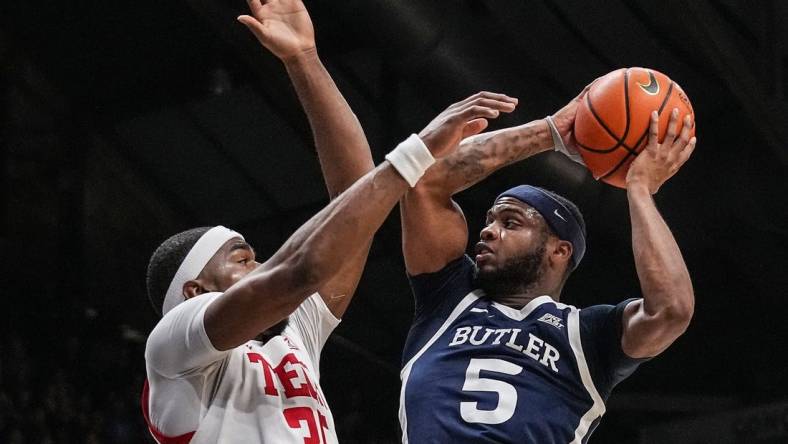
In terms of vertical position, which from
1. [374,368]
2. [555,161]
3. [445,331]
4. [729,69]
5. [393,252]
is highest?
[445,331]

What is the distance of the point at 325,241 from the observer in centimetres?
306

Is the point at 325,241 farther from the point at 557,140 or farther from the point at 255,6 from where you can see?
the point at 557,140

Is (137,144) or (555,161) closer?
(555,161)

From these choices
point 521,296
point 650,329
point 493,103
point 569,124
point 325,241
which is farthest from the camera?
point 521,296

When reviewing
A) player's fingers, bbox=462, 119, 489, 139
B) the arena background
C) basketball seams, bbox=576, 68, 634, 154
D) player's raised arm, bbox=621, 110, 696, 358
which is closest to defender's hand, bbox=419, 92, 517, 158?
player's fingers, bbox=462, 119, 489, 139

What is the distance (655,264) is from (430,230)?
78 cm

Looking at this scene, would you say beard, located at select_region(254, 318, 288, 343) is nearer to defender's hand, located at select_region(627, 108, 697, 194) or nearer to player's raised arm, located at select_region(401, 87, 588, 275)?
player's raised arm, located at select_region(401, 87, 588, 275)

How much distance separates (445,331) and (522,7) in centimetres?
407

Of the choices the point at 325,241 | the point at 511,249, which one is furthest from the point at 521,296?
the point at 325,241

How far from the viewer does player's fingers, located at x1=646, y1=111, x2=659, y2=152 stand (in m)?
3.85

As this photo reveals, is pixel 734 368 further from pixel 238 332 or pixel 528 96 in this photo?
pixel 238 332

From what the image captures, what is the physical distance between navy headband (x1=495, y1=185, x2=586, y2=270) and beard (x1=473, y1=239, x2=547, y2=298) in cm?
17

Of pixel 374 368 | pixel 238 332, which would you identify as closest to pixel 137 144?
pixel 374 368

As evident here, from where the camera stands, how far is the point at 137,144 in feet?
36.2
